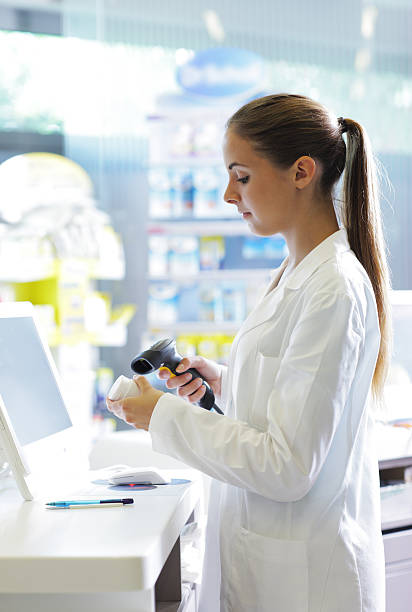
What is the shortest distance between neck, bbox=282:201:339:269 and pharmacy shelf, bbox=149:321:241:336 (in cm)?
419

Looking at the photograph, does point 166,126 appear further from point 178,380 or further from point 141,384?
point 141,384

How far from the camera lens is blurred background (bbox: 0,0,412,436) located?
558 cm

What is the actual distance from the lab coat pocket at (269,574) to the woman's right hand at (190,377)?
0.36 meters

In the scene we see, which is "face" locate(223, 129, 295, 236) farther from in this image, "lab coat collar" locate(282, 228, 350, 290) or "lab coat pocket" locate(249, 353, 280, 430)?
"lab coat pocket" locate(249, 353, 280, 430)

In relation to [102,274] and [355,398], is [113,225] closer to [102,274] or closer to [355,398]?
[102,274]

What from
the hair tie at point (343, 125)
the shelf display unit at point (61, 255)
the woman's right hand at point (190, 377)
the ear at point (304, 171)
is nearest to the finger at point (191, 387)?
the woman's right hand at point (190, 377)

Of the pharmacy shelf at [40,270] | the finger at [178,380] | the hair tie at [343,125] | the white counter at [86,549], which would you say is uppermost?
the hair tie at [343,125]

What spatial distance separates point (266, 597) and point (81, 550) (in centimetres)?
41

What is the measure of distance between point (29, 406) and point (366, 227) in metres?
0.78

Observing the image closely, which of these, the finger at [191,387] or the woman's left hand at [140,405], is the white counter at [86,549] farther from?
the finger at [191,387]

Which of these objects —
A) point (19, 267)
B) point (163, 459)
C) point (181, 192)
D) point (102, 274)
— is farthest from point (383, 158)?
point (163, 459)

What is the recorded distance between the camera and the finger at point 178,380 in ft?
5.16

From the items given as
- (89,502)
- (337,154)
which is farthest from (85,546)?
(337,154)

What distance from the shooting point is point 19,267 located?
166 inches
